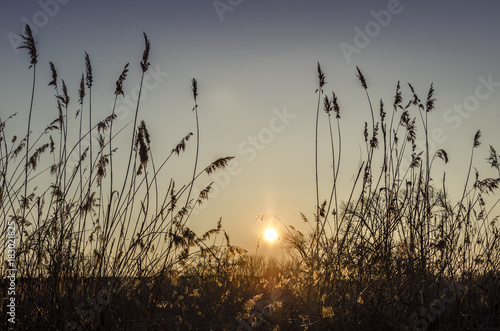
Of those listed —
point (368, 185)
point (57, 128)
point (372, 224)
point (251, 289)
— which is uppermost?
point (57, 128)

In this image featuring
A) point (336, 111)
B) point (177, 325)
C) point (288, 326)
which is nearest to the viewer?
point (288, 326)

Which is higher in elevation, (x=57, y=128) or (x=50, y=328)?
(x=57, y=128)

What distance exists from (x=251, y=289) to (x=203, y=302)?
30.7 inches

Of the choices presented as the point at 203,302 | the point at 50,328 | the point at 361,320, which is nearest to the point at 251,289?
the point at 203,302

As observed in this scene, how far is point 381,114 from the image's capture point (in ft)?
14.1

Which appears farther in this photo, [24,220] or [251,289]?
[251,289]

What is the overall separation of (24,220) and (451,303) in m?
3.76

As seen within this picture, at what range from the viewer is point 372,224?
3.98 m

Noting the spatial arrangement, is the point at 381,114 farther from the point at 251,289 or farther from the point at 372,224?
the point at 251,289

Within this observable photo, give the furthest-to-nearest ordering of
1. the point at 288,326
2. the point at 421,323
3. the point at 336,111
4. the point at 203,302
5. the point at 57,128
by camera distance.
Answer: the point at 203,302
the point at 336,111
the point at 57,128
the point at 288,326
the point at 421,323

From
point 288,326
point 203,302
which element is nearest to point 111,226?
point 288,326

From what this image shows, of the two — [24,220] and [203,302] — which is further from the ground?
[24,220]

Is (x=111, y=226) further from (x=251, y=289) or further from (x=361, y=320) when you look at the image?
(x=251, y=289)

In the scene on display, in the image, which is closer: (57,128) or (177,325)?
(177,325)
